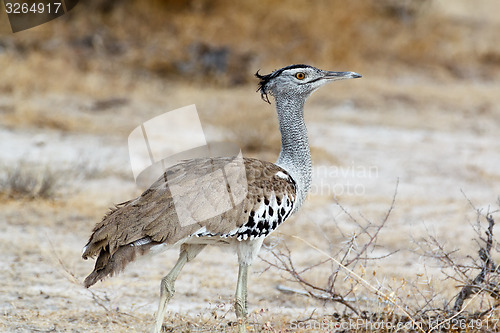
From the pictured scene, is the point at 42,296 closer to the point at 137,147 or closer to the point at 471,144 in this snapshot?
the point at 137,147

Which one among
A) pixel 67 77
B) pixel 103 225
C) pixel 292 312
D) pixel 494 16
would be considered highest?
pixel 494 16

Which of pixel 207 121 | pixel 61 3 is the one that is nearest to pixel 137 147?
pixel 207 121

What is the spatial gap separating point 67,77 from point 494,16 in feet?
37.7

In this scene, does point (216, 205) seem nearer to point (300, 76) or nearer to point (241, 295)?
point (241, 295)

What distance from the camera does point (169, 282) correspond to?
3551mm

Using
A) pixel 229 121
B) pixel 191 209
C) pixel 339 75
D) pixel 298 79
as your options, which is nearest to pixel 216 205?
pixel 191 209

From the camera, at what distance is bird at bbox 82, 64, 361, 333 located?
10.6ft

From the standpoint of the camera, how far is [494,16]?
17797 millimetres

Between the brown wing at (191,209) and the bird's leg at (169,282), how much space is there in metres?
0.30

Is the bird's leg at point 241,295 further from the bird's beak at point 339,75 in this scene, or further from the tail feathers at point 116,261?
the bird's beak at point 339,75

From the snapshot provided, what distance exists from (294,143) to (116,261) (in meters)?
1.19

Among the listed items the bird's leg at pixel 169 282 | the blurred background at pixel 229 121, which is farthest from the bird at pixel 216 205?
the blurred background at pixel 229 121

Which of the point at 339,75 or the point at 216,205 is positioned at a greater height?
the point at 339,75

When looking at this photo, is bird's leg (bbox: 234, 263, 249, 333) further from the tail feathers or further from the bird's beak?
the bird's beak
